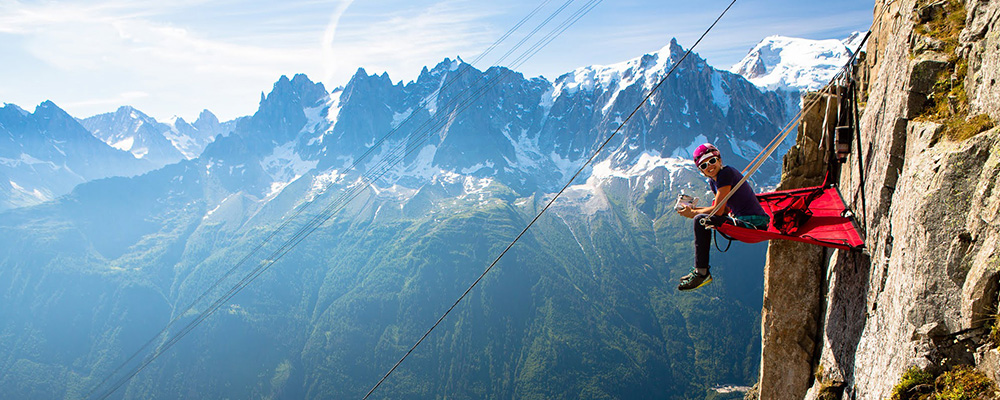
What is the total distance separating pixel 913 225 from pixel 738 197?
4398mm

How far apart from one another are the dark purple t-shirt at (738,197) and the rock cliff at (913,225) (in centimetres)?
214

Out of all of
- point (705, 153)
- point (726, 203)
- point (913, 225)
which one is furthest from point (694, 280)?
point (913, 225)

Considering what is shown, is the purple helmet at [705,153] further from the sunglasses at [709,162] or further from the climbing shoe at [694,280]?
the climbing shoe at [694,280]

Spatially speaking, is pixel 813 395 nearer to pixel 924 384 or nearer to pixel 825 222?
pixel 825 222

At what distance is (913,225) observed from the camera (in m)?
8.46

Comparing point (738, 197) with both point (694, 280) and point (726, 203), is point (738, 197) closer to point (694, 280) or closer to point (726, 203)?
point (726, 203)

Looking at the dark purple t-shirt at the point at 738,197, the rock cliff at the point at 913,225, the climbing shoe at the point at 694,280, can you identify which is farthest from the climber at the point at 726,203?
the rock cliff at the point at 913,225

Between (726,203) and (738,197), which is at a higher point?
(738,197)

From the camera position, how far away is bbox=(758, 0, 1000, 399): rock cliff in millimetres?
7551

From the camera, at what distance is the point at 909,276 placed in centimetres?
841

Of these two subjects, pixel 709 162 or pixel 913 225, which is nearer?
pixel 913 225

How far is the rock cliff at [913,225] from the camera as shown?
755 centimetres

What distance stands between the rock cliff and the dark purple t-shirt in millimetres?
2136

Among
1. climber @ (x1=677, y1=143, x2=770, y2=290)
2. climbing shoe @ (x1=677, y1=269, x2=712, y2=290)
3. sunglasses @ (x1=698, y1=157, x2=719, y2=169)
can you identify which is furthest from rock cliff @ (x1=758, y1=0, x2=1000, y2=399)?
sunglasses @ (x1=698, y1=157, x2=719, y2=169)
